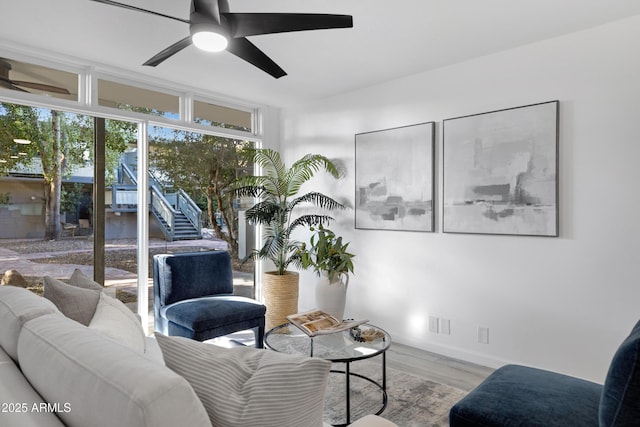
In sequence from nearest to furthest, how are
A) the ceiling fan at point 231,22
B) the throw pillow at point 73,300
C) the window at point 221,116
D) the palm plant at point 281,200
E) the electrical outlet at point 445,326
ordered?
the throw pillow at point 73,300 < the ceiling fan at point 231,22 < the electrical outlet at point 445,326 < the palm plant at point 281,200 < the window at point 221,116

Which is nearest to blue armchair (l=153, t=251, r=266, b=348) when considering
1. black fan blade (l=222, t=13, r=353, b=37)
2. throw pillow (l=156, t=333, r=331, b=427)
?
black fan blade (l=222, t=13, r=353, b=37)

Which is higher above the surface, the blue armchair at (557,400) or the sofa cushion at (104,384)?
the sofa cushion at (104,384)

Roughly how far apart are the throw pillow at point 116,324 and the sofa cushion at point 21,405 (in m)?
0.50

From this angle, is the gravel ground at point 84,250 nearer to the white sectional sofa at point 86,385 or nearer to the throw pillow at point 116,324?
the throw pillow at point 116,324

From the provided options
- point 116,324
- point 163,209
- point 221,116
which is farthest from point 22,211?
point 116,324

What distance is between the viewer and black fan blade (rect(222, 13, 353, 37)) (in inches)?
76.0

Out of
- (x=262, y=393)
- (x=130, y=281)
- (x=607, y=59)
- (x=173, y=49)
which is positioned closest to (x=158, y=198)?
(x=130, y=281)

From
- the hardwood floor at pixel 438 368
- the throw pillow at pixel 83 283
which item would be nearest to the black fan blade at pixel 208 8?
the throw pillow at pixel 83 283

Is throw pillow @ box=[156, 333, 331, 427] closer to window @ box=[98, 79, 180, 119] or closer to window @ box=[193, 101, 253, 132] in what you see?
window @ box=[98, 79, 180, 119]

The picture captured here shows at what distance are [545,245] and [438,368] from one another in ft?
4.24

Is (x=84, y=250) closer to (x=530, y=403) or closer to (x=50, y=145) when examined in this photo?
(x=50, y=145)

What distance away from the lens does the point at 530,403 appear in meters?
1.58

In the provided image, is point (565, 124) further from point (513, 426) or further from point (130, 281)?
point (130, 281)

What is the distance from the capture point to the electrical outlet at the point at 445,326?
3475 mm
